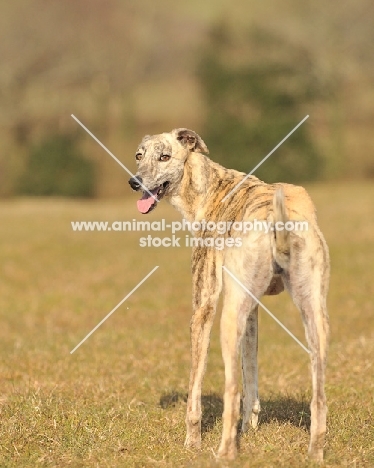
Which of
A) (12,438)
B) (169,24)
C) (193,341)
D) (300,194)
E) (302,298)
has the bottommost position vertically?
(12,438)

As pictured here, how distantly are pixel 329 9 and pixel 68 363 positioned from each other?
4158 cm

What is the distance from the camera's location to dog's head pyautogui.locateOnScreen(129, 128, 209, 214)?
659 cm

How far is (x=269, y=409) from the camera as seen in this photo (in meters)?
7.30

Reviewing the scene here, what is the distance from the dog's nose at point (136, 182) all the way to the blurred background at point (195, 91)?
1224 inches

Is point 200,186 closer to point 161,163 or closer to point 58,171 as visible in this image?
point 161,163

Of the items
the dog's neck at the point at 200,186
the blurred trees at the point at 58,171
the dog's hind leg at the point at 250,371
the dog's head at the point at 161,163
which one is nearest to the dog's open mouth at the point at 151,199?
the dog's head at the point at 161,163

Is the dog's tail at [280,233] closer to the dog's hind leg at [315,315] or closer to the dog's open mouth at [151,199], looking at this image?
the dog's hind leg at [315,315]

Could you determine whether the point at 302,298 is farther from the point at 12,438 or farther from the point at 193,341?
the point at 12,438

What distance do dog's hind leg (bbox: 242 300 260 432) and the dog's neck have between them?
968 millimetres

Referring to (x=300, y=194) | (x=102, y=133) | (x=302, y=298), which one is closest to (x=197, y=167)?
(x=300, y=194)

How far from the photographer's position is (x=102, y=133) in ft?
138

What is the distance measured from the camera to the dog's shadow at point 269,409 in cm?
678

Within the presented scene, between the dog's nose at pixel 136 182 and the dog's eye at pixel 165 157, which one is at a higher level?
the dog's eye at pixel 165 157

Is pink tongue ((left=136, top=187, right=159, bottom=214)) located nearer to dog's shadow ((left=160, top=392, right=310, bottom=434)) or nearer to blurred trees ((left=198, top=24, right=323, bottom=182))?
dog's shadow ((left=160, top=392, right=310, bottom=434))
